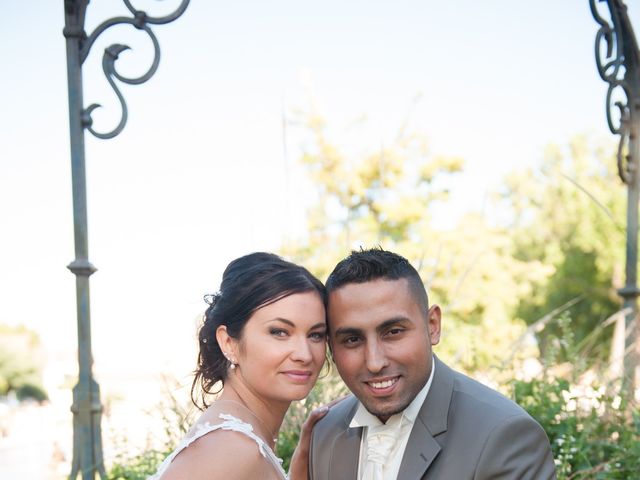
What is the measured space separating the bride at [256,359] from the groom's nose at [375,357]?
0.84 feet

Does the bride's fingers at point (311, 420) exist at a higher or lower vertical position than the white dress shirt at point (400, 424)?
lower

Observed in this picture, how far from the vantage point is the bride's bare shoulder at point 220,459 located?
9.07 ft

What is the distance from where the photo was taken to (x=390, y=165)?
1788 centimetres

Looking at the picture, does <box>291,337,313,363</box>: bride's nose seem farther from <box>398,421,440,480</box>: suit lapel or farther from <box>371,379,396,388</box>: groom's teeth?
<box>398,421,440,480</box>: suit lapel

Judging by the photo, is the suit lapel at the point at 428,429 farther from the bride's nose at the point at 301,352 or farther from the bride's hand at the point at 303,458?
the bride's hand at the point at 303,458

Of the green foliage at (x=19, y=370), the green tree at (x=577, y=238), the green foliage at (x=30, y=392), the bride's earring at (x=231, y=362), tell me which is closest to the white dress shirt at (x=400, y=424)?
the bride's earring at (x=231, y=362)

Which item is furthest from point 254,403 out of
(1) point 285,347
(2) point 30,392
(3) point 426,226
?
(2) point 30,392

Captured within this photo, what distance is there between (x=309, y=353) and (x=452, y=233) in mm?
15059

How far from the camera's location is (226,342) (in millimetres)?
3273

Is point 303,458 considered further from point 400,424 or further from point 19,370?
point 19,370

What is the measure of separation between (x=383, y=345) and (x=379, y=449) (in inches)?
19.1

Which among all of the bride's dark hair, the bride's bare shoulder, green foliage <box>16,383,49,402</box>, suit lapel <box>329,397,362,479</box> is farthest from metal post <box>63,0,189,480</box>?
green foliage <box>16,383,49,402</box>

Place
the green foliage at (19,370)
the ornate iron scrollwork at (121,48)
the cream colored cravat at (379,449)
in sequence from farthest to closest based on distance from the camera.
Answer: the green foliage at (19,370) < the ornate iron scrollwork at (121,48) < the cream colored cravat at (379,449)

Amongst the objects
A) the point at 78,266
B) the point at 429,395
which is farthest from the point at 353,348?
the point at 78,266
